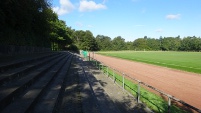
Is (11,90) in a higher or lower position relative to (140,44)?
lower

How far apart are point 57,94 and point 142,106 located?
357 centimetres

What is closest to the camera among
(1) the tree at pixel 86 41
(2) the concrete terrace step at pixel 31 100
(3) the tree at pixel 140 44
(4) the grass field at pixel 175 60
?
(2) the concrete terrace step at pixel 31 100

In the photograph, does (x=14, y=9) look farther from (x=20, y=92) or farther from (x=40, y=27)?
(x=40, y=27)

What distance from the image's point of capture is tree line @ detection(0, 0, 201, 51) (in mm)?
17545

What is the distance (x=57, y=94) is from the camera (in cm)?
828

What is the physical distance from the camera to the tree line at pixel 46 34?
17.5m

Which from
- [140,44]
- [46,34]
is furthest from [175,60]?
[140,44]

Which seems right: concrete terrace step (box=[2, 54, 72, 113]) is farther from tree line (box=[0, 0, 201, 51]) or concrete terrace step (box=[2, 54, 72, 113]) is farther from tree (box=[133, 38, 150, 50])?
tree (box=[133, 38, 150, 50])

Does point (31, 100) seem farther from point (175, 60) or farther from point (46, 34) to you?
point (175, 60)

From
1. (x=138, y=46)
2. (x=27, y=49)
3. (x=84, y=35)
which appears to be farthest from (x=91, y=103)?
(x=138, y=46)

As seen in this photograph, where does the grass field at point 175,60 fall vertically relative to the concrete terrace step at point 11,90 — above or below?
below

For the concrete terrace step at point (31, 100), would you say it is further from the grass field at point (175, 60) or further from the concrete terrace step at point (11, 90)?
the grass field at point (175, 60)

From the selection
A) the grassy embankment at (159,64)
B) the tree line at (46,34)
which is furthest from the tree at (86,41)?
the grassy embankment at (159,64)

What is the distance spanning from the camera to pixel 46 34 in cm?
4131
